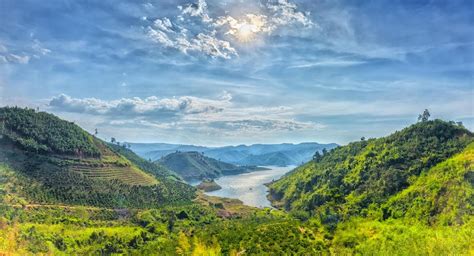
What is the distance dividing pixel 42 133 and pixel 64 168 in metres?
16.1

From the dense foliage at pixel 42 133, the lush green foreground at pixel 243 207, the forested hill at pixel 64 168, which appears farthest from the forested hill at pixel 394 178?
the dense foliage at pixel 42 133

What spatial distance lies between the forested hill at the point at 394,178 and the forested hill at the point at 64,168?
47.0 m

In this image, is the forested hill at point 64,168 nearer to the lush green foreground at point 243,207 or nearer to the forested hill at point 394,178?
the lush green foreground at point 243,207

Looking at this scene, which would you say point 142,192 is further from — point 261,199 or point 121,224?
point 261,199

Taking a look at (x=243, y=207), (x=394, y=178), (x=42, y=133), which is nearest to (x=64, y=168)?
(x=42, y=133)

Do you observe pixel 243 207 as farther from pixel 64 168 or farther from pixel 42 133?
pixel 42 133

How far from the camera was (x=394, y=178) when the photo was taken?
80312 millimetres

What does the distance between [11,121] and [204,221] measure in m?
66.6

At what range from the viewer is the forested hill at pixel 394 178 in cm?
6319

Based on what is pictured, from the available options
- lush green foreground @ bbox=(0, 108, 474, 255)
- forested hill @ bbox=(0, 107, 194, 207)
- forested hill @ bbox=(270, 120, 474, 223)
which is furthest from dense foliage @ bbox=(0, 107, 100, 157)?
forested hill @ bbox=(270, 120, 474, 223)

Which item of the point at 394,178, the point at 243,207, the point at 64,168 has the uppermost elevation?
the point at 394,178

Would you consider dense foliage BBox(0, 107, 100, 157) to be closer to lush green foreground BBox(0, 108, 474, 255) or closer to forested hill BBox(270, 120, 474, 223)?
lush green foreground BBox(0, 108, 474, 255)

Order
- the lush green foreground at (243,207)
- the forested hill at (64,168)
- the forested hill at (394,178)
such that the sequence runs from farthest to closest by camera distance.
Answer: the forested hill at (64,168), the forested hill at (394,178), the lush green foreground at (243,207)

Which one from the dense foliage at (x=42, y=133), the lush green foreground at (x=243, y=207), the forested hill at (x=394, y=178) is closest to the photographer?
the lush green foreground at (x=243, y=207)
